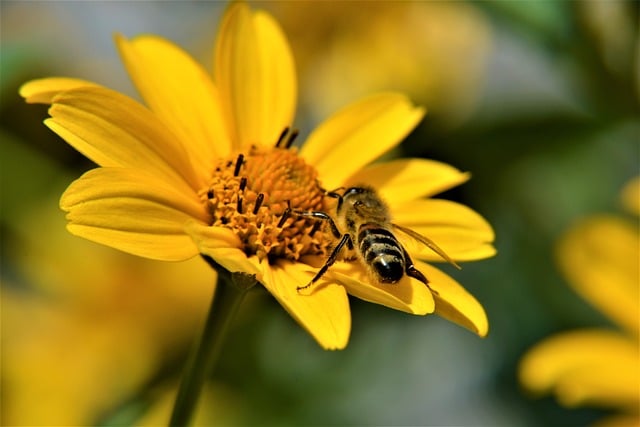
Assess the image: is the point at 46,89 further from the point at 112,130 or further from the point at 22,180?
the point at 22,180

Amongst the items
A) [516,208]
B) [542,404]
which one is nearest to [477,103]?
[516,208]

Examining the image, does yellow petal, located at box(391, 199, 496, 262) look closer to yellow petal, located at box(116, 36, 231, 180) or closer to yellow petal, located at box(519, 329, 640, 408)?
yellow petal, located at box(116, 36, 231, 180)

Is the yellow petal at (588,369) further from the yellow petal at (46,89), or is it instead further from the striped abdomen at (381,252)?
the yellow petal at (46,89)

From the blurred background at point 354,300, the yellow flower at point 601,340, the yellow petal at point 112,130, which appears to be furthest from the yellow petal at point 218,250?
the yellow flower at point 601,340

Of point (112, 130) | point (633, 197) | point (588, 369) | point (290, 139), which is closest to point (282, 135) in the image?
point (290, 139)

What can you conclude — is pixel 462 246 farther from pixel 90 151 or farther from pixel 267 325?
pixel 267 325
